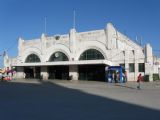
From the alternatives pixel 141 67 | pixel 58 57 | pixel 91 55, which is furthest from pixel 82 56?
pixel 141 67

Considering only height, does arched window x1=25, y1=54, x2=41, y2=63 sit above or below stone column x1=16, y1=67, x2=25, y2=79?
above

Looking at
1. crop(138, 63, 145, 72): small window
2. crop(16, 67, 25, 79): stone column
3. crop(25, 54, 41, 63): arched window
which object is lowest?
crop(16, 67, 25, 79): stone column

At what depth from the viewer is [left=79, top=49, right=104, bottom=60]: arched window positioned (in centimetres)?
5029

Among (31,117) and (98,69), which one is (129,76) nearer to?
(98,69)

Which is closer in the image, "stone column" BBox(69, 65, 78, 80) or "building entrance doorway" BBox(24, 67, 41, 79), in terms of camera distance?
"stone column" BBox(69, 65, 78, 80)

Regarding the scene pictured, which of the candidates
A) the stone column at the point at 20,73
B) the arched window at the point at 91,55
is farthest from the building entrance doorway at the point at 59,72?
the stone column at the point at 20,73

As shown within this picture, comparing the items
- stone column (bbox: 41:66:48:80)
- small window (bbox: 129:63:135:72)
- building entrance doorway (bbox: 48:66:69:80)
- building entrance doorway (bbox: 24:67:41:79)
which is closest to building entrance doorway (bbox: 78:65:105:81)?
building entrance doorway (bbox: 48:66:69:80)

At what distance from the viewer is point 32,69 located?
60781 millimetres

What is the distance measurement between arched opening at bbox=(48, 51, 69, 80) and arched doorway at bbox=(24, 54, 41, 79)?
3189 millimetres

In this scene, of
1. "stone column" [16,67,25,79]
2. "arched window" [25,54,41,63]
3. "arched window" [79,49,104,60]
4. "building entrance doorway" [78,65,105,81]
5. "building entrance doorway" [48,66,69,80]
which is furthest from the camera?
"stone column" [16,67,25,79]

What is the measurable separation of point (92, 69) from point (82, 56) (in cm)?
280

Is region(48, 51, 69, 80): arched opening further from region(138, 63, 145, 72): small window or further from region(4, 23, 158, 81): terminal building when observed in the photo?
region(138, 63, 145, 72): small window

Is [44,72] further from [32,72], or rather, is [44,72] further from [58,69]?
[32,72]

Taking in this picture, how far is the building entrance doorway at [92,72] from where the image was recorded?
50688 mm
